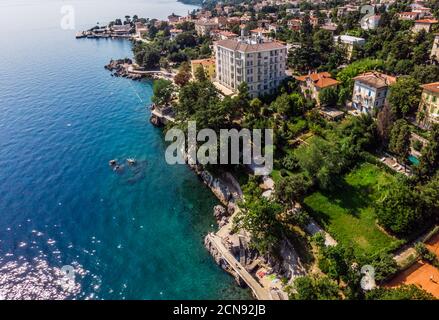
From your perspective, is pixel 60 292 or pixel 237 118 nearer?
pixel 60 292

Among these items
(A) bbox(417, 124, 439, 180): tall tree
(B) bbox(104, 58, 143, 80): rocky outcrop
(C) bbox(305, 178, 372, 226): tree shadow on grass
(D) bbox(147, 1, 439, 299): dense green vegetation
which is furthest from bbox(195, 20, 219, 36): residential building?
(A) bbox(417, 124, 439, 180): tall tree

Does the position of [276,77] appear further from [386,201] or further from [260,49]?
[386,201]

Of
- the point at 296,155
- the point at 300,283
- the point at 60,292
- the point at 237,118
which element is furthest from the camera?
the point at 237,118

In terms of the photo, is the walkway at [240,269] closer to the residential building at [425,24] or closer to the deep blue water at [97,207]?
the deep blue water at [97,207]

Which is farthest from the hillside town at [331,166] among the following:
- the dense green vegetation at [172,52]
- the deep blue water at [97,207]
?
the dense green vegetation at [172,52]

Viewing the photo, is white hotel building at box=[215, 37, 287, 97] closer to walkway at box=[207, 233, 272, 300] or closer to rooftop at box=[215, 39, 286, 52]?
rooftop at box=[215, 39, 286, 52]

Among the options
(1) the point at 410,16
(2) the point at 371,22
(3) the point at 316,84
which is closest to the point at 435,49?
(3) the point at 316,84

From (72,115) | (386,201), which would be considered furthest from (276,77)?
(72,115)
